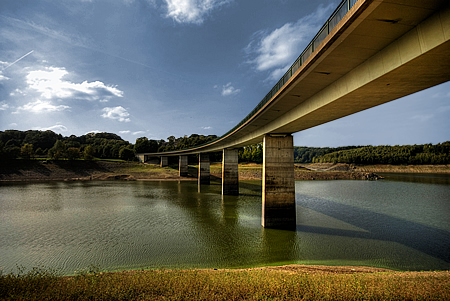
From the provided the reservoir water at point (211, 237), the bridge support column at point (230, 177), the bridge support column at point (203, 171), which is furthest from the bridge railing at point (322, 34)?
the bridge support column at point (203, 171)

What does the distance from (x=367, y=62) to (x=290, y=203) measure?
15922 mm

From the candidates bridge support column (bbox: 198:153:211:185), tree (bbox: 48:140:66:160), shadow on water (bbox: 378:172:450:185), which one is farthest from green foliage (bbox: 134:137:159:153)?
shadow on water (bbox: 378:172:450:185)

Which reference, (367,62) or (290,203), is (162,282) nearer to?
(367,62)

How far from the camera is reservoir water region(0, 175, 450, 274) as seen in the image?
1409 centimetres

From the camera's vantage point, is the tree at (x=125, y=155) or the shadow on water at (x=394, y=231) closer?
the shadow on water at (x=394, y=231)

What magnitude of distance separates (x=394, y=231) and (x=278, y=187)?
11.0m

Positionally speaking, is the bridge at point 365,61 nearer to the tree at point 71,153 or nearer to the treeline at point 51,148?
the tree at point 71,153

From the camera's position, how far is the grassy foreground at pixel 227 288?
24.0 ft

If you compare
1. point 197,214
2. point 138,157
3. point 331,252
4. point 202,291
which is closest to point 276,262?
point 331,252

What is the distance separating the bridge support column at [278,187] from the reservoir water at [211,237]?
1668 millimetres

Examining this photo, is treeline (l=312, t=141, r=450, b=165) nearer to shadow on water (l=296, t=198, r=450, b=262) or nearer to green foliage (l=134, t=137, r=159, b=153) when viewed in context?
shadow on water (l=296, t=198, r=450, b=262)

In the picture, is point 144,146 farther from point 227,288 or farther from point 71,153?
point 227,288

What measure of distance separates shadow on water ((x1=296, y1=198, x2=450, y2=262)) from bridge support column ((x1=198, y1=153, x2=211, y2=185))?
130 ft

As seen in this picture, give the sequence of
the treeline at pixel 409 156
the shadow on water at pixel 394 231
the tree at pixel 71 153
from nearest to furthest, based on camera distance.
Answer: the shadow on water at pixel 394 231 → the tree at pixel 71 153 → the treeline at pixel 409 156
